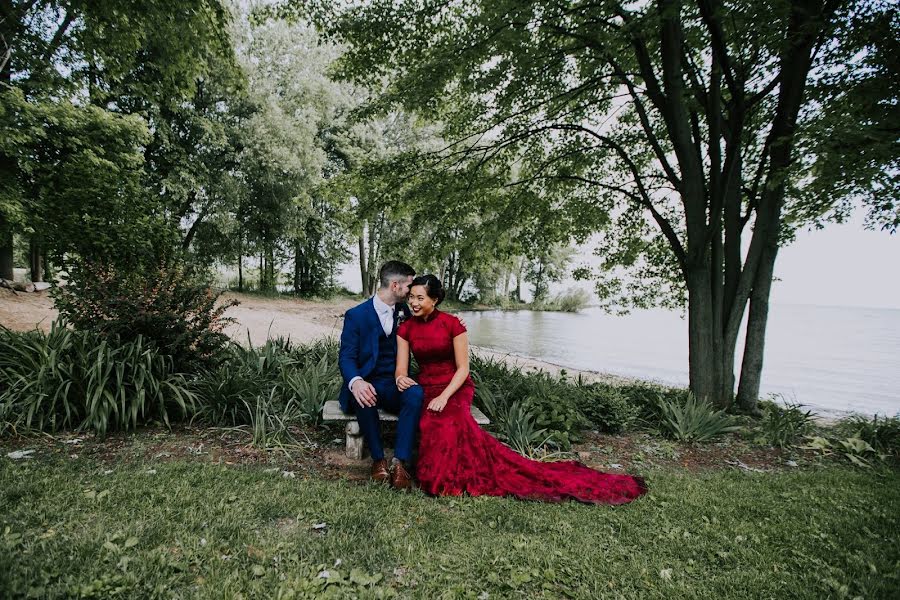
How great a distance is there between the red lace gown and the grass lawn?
0.15 meters

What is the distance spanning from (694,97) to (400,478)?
6.98 metres

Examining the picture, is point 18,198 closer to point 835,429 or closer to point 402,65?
point 402,65

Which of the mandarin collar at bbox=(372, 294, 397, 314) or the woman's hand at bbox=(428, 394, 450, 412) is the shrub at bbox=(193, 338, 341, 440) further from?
the woman's hand at bbox=(428, 394, 450, 412)

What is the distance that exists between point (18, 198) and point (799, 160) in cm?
1515

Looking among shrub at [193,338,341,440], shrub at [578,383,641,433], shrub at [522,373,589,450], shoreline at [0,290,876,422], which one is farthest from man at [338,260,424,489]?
shrub at [578,383,641,433]

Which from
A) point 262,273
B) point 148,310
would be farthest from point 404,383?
point 262,273

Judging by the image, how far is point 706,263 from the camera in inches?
243

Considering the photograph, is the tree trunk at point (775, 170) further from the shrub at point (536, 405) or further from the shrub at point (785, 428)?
the shrub at point (536, 405)

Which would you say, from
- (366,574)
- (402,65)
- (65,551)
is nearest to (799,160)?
(402,65)

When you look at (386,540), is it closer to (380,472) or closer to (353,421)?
(380,472)

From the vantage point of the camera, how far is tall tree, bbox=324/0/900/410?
16.0ft

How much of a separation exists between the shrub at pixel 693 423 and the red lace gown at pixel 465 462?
1960 mm

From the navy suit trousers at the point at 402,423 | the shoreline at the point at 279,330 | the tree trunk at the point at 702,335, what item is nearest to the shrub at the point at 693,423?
the tree trunk at the point at 702,335

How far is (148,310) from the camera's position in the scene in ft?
14.2
